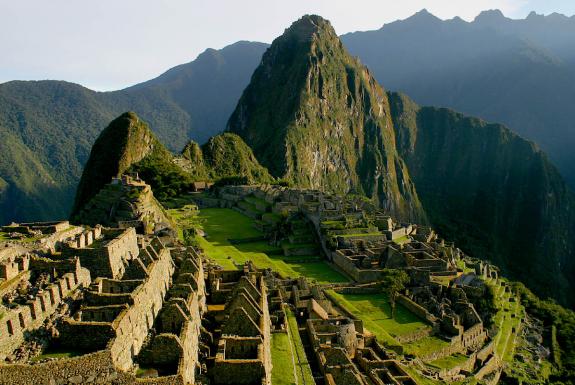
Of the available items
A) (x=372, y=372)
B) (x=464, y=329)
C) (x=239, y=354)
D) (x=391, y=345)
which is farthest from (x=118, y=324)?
(x=464, y=329)

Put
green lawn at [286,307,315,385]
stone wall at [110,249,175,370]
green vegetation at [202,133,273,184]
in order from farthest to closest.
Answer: green vegetation at [202,133,273,184], green lawn at [286,307,315,385], stone wall at [110,249,175,370]

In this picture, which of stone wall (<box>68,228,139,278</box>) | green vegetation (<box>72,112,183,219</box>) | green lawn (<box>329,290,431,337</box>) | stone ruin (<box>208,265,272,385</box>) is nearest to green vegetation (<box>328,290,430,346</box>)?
green lawn (<box>329,290,431,337</box>)

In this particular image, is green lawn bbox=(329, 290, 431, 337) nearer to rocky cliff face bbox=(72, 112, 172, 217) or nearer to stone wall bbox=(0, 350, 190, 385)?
stone wall bbox=(0, 350, 190, 385)

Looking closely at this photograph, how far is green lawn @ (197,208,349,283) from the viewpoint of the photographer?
41688mm

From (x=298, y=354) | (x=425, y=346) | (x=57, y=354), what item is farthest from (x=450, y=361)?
(x=57, y=354)

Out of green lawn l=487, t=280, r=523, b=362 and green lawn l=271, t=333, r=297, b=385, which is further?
green lawn l=487, t=280, r=523, b=362

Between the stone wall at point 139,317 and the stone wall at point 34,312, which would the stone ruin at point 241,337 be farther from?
the stone wall at point 34,312

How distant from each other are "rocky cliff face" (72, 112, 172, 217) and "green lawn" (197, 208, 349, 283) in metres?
42.8

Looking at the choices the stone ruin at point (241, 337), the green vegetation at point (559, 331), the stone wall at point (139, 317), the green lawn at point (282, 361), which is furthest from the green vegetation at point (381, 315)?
the stone wall at point (139, 317)

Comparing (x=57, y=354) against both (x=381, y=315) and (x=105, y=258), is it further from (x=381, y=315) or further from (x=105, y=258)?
(x=381, y=315)

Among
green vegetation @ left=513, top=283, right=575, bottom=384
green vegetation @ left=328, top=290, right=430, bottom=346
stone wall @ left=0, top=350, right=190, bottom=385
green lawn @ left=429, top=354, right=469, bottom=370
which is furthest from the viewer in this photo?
green vegetation @ left=513, top=283, right=575, bottom=384

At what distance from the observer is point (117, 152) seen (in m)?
106

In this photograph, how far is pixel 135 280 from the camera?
1794cm

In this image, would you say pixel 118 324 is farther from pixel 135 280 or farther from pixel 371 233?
pixel 371 233
